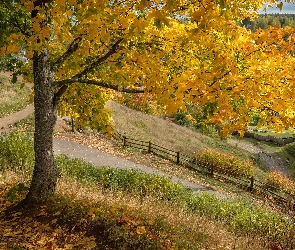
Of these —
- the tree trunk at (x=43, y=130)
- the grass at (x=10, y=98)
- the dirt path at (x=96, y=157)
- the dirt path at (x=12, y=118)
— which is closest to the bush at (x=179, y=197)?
the tree trunk at (x=43, y=130)

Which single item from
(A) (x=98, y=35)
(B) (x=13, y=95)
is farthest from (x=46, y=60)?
(B) (x=13, y=95)

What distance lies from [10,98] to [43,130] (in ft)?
86.8

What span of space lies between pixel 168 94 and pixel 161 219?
10.6 ft

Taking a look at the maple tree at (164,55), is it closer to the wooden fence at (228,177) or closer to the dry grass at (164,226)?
the dry grass at (164,226)

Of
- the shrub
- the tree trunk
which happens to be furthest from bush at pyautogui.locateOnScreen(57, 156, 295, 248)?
the shrub

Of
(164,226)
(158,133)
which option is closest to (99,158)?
(164,226)

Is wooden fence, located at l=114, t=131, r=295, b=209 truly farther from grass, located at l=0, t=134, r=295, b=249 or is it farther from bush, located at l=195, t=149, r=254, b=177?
grass, located at l=0, t=134, r=295, b=249

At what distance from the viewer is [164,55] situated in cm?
680

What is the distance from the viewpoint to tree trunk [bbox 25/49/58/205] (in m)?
7.09

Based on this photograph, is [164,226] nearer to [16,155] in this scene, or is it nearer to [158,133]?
[16,155]

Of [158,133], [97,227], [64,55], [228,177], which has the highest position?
[64,55]

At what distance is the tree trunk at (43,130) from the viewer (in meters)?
7.09

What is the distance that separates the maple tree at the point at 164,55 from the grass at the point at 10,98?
68.7 feet

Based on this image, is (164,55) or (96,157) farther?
(96,157)
